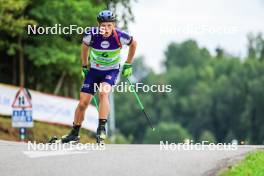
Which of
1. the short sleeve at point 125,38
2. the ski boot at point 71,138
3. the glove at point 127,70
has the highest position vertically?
the short sleeve at point 125,38

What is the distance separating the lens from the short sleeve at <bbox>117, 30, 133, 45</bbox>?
13.5 meters

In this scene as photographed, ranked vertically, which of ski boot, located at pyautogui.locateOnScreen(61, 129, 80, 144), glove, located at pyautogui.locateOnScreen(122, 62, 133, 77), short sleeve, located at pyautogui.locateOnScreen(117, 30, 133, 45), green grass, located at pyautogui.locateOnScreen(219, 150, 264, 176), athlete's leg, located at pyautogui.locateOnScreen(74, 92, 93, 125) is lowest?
green grass, located at pyautogui.locateOnScreen(219, 150, 264, 176)

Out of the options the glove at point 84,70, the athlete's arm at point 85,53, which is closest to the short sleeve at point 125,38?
the athlete's arm at point 85,53

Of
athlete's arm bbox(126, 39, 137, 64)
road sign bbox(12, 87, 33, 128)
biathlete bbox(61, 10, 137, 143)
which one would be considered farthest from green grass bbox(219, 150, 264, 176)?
road sign bbox(12, 87, 33, 128)

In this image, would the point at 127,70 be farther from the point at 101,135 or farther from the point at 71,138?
the point at 71,138

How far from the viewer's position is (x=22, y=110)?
24.6m

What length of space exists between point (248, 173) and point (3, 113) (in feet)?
65.6

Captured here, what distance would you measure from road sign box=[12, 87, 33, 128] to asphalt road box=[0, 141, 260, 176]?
11.5m

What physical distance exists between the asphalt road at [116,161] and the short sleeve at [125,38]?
181 cm

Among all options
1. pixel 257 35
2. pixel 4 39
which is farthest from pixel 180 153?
pixel 257 35

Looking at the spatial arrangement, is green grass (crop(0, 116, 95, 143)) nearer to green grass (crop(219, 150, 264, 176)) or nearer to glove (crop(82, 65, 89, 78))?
glove (crop(82, 65, 89, 78))

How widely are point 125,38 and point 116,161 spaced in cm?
280

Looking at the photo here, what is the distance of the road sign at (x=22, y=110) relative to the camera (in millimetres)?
24531

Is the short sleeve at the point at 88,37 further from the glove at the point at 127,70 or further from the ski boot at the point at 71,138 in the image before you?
the ski boot at the point at 71,138
